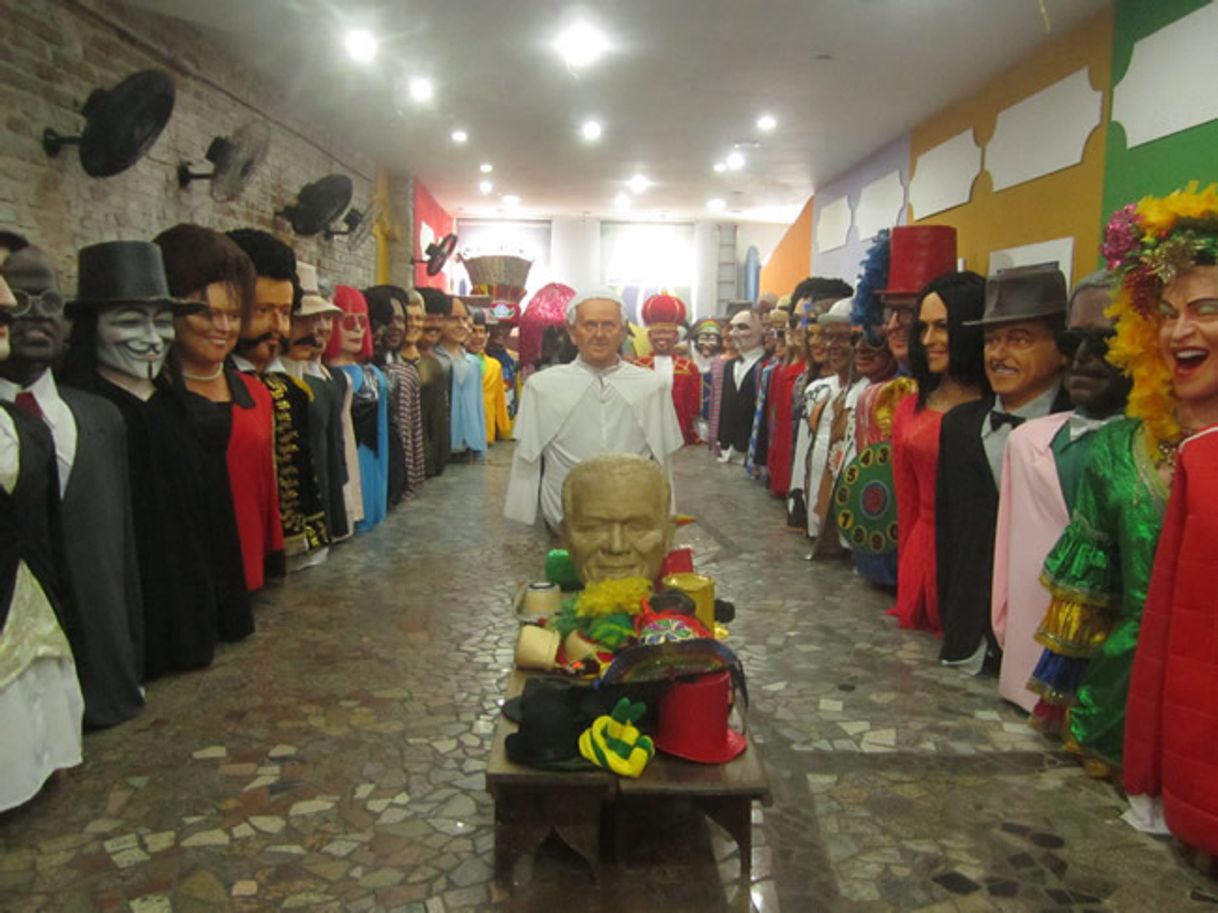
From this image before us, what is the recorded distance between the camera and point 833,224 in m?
11.6

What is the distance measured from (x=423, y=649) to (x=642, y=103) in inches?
234

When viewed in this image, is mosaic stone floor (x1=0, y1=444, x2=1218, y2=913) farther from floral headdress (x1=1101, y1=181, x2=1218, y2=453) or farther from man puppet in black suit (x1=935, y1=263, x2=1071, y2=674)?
floral headdress (x1=1101, y1=181, x2=1218, y2=453)

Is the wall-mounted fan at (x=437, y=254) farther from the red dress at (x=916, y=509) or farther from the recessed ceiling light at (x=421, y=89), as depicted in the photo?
the red dress at (x=916, y=509)

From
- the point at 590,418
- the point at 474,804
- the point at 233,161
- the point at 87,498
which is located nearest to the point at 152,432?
the point at 87,498

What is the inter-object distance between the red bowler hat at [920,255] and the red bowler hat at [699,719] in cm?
309

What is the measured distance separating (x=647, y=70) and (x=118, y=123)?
153 inches

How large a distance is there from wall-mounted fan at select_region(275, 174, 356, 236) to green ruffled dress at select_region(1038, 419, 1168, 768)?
701 cm

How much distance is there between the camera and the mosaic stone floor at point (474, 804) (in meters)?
2.18

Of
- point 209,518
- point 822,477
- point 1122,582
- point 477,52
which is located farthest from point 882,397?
point 477,52

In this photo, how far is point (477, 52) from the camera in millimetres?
6668

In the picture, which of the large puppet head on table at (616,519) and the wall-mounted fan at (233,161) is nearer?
the large puppet head on table at (616,519)

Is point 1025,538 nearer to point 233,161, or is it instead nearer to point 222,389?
point 222,389

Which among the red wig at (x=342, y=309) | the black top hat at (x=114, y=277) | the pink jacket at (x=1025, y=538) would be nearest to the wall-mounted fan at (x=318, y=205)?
the red wig at (x=342, y=309)

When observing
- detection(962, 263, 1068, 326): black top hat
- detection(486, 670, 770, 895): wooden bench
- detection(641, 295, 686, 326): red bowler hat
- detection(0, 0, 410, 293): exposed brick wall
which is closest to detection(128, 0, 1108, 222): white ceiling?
detection(0, 0, 410, 293): exposed brick wall
